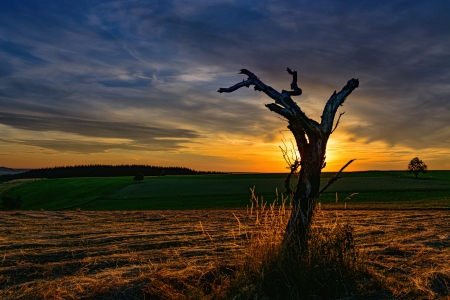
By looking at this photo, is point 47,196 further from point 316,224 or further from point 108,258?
point 316,224

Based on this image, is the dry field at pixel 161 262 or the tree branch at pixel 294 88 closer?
the dry field at pixel 161 262

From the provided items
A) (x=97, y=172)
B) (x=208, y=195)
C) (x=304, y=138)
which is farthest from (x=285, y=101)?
(x=97, y=172)

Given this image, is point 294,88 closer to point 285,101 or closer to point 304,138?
point 285,101

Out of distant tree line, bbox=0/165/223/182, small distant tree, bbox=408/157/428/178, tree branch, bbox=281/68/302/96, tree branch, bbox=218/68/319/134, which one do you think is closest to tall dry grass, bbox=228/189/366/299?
tree branch, bbox=218/68/319/134

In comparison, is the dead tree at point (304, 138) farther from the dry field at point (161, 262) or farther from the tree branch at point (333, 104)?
the dry field at point (161, 262)

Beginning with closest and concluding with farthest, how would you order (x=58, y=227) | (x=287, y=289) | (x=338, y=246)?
(x=287, y=289)
(x=338, y=246)
(x=58, y=227)

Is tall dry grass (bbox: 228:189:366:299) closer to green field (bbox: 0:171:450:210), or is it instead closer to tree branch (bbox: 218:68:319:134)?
tree branch (bbox: 218:68:319:134)

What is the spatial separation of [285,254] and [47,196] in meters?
65.3

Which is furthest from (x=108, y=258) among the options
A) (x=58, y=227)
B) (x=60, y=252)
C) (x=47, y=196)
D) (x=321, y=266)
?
(x=47, y=196)

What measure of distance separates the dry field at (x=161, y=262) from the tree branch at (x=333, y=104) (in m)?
1.92

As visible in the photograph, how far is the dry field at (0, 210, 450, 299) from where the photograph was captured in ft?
23.5

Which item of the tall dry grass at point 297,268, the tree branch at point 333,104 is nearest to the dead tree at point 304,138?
the tree branch at point 333,104

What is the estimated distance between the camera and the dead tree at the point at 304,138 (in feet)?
25.9

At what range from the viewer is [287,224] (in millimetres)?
8000
